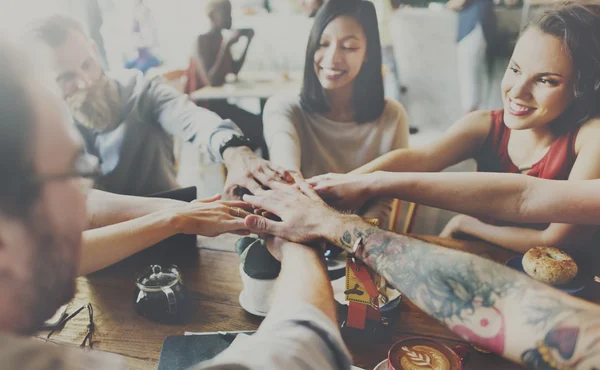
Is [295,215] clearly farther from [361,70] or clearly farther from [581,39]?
[581,39]

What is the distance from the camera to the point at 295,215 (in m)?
0.98

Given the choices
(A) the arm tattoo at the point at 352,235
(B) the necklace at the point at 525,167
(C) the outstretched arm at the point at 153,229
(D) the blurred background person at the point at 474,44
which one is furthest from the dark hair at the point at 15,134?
(B) the necklace at the point at 525,167

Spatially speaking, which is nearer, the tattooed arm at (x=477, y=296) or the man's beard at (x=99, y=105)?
the tattooed arm at (x=477, y=296)

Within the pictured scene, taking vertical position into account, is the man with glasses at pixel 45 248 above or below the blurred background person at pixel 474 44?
below

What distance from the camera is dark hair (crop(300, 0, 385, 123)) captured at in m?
1.07

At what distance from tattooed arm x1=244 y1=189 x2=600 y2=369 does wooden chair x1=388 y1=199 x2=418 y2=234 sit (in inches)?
11.8

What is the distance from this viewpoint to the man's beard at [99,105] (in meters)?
1.21

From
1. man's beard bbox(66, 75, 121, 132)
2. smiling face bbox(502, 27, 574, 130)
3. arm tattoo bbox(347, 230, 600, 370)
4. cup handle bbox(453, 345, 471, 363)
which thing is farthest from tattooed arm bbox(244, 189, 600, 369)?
man's beard bbox(66, 75, 121, 132)

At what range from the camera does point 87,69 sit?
1.19 m

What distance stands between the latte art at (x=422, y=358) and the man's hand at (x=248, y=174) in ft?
1.66

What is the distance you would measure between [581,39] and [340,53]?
1.77 ft

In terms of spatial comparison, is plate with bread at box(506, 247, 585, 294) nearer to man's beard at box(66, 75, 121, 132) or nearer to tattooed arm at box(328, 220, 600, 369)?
tattooed arm at box(328, 220, 600, 369)

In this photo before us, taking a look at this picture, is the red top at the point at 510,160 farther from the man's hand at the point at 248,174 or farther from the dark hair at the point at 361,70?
the man's hand at the point at 248,174

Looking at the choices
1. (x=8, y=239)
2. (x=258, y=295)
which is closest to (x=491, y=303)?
(x=258, y=295)
